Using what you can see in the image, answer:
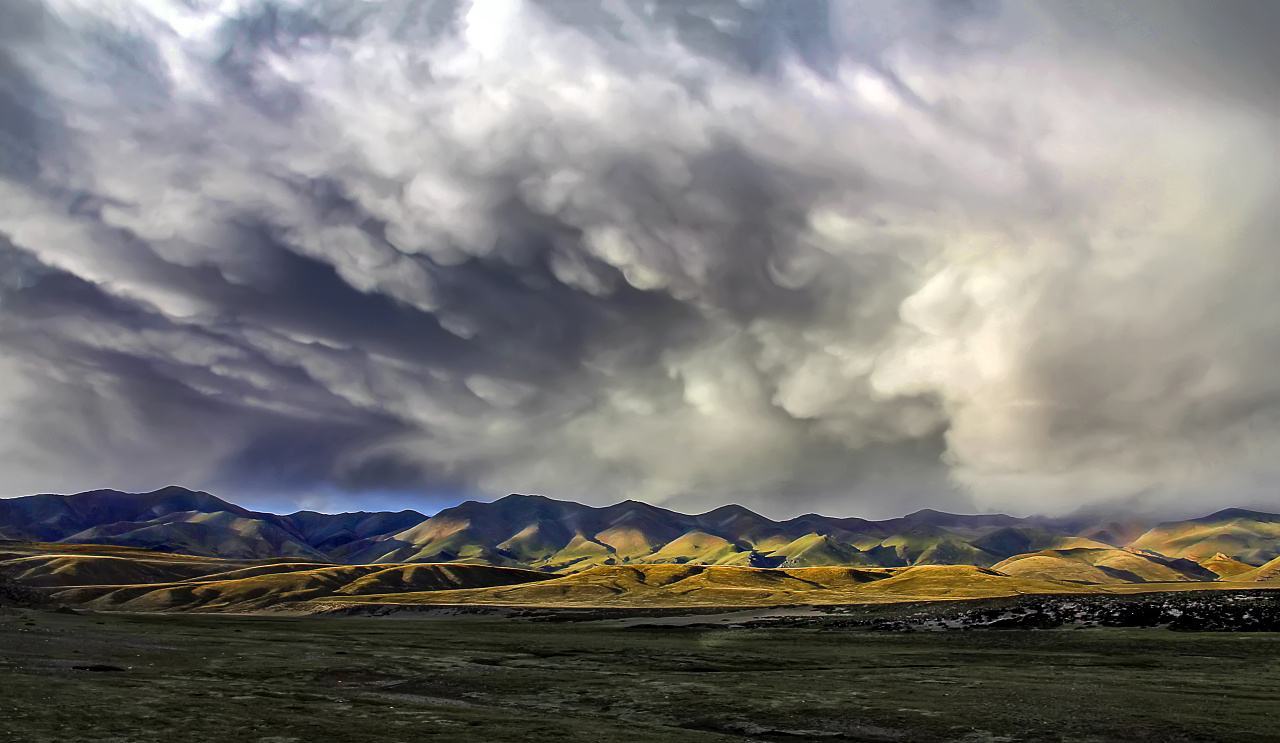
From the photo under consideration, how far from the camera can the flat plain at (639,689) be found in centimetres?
2756

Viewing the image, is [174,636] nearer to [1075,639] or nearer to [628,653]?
[628,653]

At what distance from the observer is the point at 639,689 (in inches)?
1665

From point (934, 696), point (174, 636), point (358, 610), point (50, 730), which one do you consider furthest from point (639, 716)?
point (358, 610)

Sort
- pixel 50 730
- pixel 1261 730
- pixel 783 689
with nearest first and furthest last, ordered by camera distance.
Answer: pixel 50 730 → pixel 1261 730 → pixel 783 689

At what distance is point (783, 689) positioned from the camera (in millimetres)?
41562

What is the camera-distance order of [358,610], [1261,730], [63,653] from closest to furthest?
1. [1261,730]
2. [63,653]
3. [358,610]

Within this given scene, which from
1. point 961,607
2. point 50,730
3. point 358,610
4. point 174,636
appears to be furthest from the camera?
point 358,610

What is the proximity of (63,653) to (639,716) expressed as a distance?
131 ft

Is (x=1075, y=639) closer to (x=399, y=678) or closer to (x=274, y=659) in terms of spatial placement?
(x=399, y=678)

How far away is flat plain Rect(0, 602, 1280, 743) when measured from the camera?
27562mm

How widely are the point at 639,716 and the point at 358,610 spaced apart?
175 m

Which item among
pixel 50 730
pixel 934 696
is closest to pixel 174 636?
pixel 50 730

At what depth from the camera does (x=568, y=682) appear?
45.9 meters

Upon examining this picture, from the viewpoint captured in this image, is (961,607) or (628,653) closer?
(628,653)
